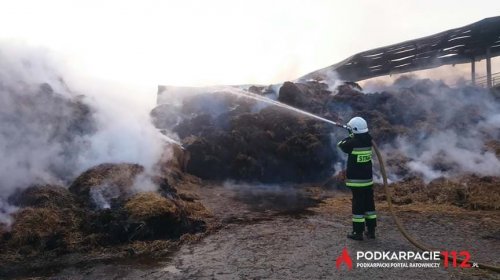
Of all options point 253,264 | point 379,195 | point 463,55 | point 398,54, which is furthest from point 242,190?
point 463,55

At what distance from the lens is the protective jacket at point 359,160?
6047mm

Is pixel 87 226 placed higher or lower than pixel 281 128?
lower

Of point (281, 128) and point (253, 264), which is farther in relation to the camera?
point (281, 128)

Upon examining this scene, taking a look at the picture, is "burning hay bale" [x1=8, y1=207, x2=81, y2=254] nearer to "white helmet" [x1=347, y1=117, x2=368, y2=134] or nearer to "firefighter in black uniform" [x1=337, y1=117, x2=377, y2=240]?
"firefighter in black uniform" [x1=337, y1=117, x2=377, y2=240]

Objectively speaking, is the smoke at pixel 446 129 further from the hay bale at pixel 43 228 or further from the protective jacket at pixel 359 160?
the hay bale at pixel 43 228

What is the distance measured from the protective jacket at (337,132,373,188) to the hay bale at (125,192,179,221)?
311 cm

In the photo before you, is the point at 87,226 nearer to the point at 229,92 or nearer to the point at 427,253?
the point at 427,253

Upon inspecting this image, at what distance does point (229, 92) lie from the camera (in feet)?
58.0

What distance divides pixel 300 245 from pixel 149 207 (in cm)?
272

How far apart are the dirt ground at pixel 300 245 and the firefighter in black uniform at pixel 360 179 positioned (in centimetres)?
27

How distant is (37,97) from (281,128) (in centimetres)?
859

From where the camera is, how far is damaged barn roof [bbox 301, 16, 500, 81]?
1942 cm

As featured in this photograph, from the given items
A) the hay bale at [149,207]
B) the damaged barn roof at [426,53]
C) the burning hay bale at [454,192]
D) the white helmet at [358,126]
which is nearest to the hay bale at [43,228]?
the hay bale at [149,207]

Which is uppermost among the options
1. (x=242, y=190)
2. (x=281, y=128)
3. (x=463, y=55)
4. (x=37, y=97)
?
(x=463, y=55)
